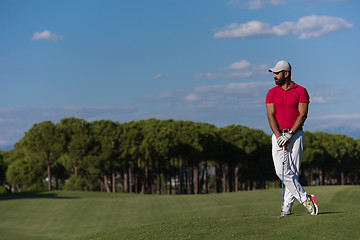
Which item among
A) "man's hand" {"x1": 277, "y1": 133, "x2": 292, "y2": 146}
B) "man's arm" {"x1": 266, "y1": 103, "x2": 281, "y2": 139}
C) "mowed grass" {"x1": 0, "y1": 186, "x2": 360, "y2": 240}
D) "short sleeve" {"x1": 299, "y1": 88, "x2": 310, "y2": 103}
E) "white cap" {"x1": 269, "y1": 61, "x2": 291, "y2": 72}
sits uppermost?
"white cap" {"x1": 269, "y1": 61, "x2": 291, "y2": 72}

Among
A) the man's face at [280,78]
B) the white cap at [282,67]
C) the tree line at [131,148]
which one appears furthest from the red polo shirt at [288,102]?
the tree line at [131,148]

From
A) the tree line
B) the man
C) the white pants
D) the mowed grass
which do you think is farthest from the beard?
the tree line

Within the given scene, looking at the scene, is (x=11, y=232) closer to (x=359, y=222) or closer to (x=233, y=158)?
(x=359, y=222)

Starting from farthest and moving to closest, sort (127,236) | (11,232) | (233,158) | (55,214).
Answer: (233,158)
(55,214)
(11,232)
(127,236)

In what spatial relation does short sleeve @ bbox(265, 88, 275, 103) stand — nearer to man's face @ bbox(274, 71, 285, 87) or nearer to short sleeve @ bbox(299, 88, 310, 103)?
man's face @ bbox(274, 71, 285, 87)

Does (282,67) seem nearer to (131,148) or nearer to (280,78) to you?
(280,78)

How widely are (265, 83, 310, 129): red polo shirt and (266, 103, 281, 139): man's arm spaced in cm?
10

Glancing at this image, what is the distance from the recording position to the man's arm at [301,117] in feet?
46.6

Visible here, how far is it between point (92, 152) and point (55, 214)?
41.3 m

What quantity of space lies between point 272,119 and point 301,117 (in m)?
0.76

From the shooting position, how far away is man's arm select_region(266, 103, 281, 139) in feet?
46.7

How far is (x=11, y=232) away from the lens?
35.4 m

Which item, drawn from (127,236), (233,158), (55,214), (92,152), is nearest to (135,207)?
(55,214)

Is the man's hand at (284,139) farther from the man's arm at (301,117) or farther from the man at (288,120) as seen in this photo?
the man's arm at (301,117)
